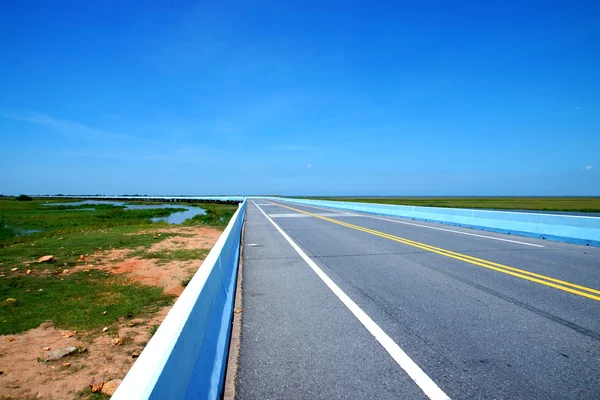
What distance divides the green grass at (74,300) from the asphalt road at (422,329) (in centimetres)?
231

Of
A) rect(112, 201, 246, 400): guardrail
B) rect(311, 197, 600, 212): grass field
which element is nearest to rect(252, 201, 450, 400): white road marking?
rect(112, 201, 246, 400): guardrail

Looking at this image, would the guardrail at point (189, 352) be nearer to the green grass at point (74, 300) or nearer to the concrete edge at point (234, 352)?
the concrete edge at point (234, 352)

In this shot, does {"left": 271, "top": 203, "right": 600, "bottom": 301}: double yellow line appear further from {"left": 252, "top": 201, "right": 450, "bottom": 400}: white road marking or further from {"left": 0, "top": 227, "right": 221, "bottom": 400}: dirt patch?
{"left": 0, "top": 227, "right": 221, "bottom": 400}: dirt patch

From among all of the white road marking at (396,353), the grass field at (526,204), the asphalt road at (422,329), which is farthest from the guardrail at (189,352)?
the grass field at (526,204)

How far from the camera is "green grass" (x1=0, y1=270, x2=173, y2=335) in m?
6.07

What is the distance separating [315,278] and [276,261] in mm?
2289

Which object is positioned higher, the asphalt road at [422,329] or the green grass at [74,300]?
the asphalt road at [422,329]

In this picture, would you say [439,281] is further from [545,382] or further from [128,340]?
[128,340]

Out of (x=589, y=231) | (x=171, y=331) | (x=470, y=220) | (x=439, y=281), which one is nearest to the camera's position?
(x=171, y=331)

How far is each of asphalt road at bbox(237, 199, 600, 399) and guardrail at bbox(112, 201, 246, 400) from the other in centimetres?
37

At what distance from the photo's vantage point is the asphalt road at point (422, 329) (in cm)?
312

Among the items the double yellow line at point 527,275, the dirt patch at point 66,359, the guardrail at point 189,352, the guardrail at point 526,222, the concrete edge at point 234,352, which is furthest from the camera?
the guardrail at point 526,222

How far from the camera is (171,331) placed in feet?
7.26

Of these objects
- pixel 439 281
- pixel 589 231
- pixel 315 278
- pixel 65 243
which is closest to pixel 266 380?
pixel 315 278
